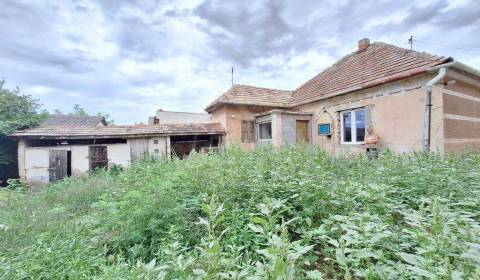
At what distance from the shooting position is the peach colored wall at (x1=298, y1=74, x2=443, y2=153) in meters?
6.32

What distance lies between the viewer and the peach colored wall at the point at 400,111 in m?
6.32

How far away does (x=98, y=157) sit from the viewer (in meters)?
10.7

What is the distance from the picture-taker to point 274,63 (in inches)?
511

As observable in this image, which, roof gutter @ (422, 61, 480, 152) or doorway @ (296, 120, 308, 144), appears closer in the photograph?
roof gutter @ (422, 61, 480, 152)

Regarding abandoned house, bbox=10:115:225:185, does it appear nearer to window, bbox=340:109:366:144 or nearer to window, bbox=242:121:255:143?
window, bbox=242:121:255:143

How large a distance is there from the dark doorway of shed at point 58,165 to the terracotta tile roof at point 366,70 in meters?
11.7

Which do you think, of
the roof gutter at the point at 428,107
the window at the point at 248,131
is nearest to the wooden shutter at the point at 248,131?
the window at the point at 248,131

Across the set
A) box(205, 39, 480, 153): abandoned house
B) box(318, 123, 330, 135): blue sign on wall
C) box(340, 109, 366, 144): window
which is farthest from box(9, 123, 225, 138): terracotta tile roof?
box(340, 109, 366, 144): window

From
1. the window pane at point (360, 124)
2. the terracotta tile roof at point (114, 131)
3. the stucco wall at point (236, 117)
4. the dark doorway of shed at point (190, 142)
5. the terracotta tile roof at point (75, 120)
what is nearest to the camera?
the window pane at point (360, 124)

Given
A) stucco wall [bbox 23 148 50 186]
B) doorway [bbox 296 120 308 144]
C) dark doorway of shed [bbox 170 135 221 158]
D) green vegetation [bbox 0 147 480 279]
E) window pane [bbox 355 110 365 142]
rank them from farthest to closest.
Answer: dark doorway of shed [bbox 170 135 221 158] → doorway [bbox 296 120 308 144] → stucco wall [bbox 23 148 50 186] → window pane [bbox 355 110 365 142] → green vegetation [bbox 0 147 480 279]

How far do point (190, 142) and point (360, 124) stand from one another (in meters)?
8.57

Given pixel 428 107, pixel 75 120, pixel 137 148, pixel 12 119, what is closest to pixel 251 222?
pixel 428 107

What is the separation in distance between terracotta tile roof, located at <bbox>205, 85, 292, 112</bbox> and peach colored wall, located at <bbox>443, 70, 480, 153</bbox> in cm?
678

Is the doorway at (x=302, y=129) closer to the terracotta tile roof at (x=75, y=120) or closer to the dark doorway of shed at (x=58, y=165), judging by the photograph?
the dark doorway of shed at (x=58, y=165)
